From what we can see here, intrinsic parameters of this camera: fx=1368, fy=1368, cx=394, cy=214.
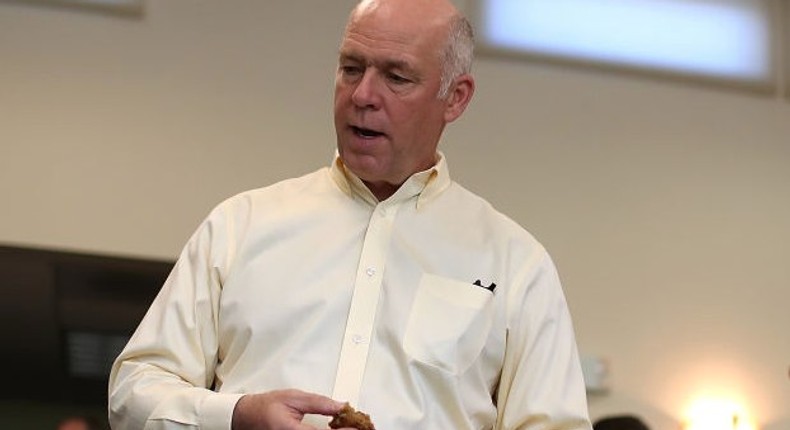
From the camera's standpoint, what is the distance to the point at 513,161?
568 cm

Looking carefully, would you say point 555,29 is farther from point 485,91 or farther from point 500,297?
point 500,297

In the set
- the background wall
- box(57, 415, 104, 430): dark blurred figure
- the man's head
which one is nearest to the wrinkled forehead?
the man's head

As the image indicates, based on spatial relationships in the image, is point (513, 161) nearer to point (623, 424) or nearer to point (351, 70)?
point (623, 424)

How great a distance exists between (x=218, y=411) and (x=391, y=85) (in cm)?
60

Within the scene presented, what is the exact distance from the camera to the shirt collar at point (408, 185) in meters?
2.25

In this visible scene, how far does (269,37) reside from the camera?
551 centimetres

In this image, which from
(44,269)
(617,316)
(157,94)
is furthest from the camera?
(617,316)

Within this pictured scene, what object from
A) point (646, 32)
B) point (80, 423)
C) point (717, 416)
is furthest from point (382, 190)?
point (646, 32)

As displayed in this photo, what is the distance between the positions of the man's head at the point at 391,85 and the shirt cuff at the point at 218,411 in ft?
1.52

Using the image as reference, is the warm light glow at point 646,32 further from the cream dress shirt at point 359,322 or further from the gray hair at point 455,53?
the cream dress shirt at point 359,322

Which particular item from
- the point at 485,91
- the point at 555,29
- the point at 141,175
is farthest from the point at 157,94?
the point at 555,29

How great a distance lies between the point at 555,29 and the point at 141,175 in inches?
75.3

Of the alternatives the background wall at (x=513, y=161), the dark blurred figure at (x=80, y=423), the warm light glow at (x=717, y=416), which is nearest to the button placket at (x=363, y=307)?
the dark blurred figure at (x=80, y=423)

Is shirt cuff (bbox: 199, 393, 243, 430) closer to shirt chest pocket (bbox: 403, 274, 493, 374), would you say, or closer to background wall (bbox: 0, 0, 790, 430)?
shirt chest pocket (bbox: 403, 274, 493, 374)
